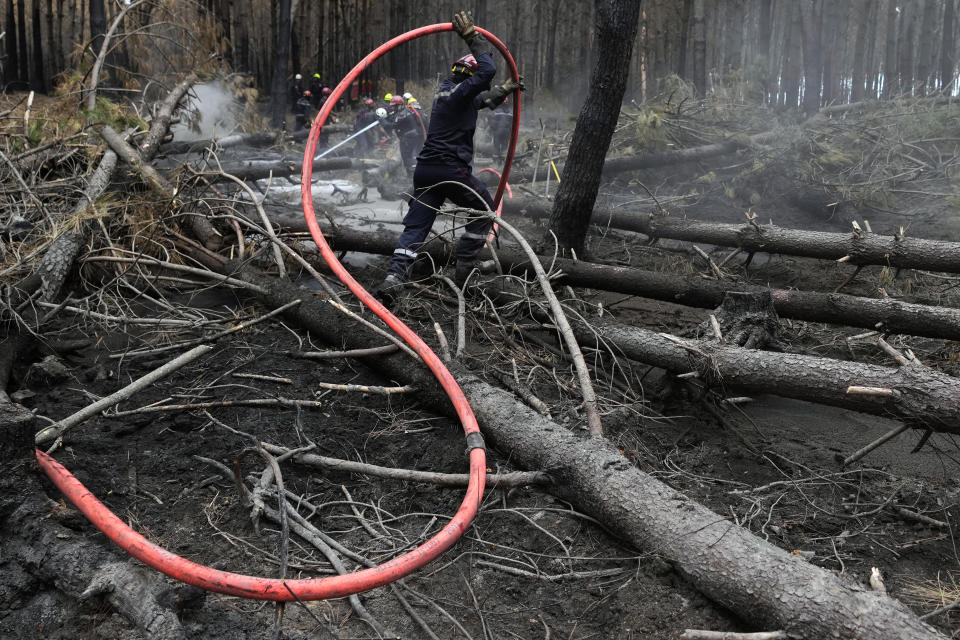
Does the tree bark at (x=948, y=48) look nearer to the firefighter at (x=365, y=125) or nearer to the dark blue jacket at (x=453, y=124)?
the firefighter at (x=365, y=125)

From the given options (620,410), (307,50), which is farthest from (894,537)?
(307,50)

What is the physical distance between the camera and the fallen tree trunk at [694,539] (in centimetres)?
196

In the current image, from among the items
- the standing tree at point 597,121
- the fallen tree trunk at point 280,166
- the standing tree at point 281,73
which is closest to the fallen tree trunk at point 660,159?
the fallen tree trunk at point 280,166

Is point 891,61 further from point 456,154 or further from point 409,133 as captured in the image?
point 456,154

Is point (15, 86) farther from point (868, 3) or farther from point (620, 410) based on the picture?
point (868, 3)

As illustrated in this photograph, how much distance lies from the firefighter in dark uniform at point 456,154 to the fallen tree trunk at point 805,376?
126 centimetres

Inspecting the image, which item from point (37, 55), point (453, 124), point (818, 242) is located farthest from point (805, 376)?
point (37, 55)

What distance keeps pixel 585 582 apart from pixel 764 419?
193cm

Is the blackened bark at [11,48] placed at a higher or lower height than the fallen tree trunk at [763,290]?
higher

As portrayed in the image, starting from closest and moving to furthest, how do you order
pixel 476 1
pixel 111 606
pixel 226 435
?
1. pixel 111 606
2. pixel 226 435
3. pixel 476 1

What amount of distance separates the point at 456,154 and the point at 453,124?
0.71 ft

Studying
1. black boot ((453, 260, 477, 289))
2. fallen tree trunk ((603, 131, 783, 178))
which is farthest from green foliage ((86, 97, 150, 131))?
fallen tree trunk ((603, 131, 783, 178))

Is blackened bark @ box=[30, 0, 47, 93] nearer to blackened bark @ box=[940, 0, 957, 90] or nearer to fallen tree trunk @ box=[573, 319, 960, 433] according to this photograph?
fallen tree trunk @ box=[573, 319, 960, 433]

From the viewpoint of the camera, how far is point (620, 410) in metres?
3.48
